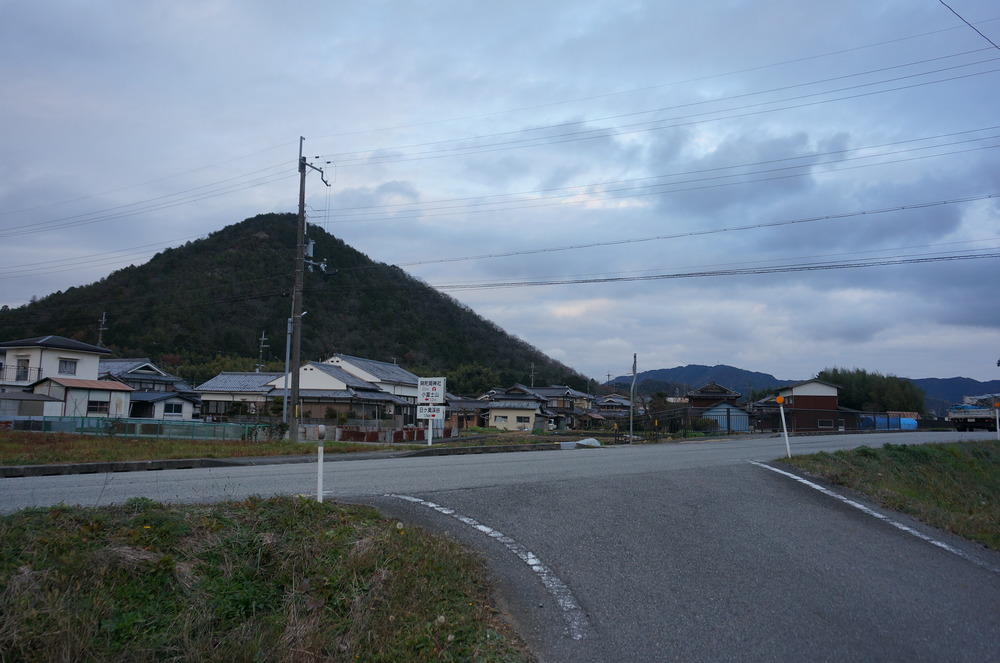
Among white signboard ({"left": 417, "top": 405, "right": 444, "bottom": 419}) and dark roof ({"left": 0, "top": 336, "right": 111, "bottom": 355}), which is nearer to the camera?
white signboard ({"left": 417, "top": 405, "right": 444, "bottom": 419})

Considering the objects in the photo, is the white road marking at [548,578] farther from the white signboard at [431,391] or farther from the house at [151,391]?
the house at [151,391]

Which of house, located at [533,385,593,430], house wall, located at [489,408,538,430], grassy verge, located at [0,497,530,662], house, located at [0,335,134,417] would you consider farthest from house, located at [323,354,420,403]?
grassy verge, located at [0,497,530,662]

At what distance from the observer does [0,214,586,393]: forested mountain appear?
74.2 meters

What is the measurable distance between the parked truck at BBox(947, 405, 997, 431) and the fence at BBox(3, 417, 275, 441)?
43.9 meters

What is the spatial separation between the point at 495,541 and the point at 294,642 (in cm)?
303

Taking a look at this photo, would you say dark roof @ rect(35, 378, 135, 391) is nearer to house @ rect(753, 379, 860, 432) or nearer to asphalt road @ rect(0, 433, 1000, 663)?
asphalt road @ rect(0, 433, 1000, 663)

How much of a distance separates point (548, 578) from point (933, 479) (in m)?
15.1

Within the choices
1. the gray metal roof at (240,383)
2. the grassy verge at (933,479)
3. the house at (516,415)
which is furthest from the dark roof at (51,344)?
the grassy verge at (933,479)

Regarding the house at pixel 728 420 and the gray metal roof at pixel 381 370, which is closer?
the house at pixel 728 420

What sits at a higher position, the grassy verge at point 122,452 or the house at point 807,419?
the house at point 807,419

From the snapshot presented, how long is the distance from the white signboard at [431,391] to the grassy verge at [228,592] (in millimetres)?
18096

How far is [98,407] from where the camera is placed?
45750 millimetres

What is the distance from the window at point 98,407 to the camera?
45.1 metres

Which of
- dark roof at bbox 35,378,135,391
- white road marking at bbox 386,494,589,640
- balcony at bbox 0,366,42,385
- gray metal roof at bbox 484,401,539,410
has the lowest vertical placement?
white road marking at bbox 386,494,589,640
